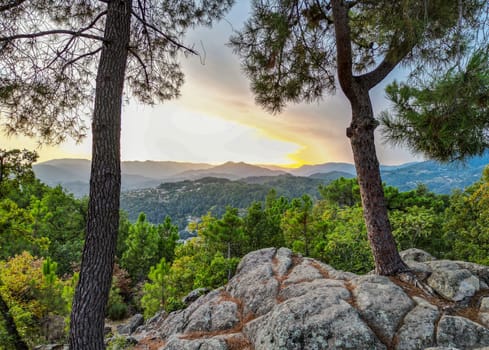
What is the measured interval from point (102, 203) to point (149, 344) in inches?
144

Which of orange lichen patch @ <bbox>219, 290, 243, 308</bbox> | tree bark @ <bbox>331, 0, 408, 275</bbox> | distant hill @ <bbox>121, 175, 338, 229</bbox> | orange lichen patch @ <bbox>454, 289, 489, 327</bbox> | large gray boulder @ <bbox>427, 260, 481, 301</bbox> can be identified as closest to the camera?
orange lichen patch @ <bbox>454, 289, 489, 327</bbox>

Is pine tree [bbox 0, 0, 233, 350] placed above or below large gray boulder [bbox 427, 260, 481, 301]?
above

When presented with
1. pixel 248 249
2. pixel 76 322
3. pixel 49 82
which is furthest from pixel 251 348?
pixel 248 249

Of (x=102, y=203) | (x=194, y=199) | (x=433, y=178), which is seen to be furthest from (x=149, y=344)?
(x=433, y=178)

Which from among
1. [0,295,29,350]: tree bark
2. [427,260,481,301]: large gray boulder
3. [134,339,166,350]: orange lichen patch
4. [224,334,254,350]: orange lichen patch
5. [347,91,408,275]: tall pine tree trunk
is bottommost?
[0,295,29,350]: tree bark

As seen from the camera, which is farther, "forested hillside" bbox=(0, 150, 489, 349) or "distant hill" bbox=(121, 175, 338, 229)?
"distant hill" bbox=(121, 175, 338, 229)

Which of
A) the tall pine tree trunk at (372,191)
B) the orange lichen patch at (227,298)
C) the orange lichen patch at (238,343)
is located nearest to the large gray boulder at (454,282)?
the tall pine tree trunk at (372,191)

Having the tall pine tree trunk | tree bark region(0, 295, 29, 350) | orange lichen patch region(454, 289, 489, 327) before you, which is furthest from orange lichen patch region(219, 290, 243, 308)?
tree bark region(0, 295, 29, 350)

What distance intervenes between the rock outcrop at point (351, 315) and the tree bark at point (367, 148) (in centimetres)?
41

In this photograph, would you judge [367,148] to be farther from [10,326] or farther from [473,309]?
[10,326]

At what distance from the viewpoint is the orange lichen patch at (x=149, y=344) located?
4.60 meters

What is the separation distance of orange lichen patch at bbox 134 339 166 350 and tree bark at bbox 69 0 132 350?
99.6 inches

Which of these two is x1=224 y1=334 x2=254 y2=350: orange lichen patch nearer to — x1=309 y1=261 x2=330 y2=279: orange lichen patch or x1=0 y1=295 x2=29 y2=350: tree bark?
x1=309 y1=261 x2=330 y2=279: orange lichen patch

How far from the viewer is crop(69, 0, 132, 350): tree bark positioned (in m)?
2.42
